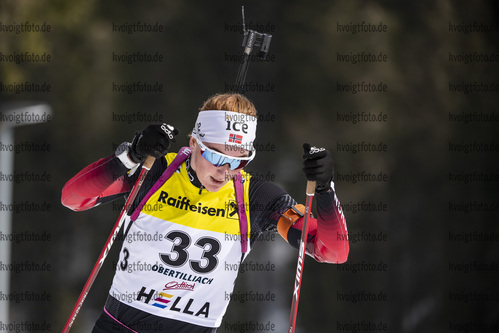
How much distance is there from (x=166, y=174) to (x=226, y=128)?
0.34 m

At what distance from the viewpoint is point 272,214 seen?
99.3 inches

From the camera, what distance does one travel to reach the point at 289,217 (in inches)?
99.1

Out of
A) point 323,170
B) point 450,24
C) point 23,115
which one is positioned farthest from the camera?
point 450,24

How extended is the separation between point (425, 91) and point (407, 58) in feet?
1.02

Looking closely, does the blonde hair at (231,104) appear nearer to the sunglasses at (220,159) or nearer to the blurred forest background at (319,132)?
the sunglasses at (220,159)

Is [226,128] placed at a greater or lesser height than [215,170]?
greater

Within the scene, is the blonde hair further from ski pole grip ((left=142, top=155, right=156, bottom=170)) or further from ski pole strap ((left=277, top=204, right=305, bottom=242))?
ski pole strap ((left=277, top=204, right=305, bottom=242))

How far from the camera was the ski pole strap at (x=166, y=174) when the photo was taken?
2373mm

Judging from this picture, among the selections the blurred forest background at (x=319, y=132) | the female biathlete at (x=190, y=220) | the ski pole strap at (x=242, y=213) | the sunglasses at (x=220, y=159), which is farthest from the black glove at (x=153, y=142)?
the blurred forest background at (x=319, y=132)

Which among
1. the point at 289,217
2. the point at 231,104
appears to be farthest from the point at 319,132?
the point at 231,104

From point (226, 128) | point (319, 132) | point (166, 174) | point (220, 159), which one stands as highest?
point (226, 128)

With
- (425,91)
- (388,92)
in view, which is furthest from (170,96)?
(425,91)

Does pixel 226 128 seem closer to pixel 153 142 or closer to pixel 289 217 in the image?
pixel 153 142

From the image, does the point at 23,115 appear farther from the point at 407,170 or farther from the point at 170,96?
the point at 407,170
